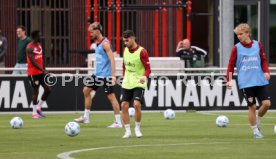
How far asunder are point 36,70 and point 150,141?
8870 mm

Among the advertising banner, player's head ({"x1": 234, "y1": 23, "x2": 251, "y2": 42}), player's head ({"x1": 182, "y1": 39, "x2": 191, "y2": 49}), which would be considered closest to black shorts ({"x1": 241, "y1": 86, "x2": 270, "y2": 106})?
player's head ({"x1": 234, "y1": 23, "x2": 251, "y2": 42})

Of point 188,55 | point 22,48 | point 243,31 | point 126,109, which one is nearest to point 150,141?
point 126,109

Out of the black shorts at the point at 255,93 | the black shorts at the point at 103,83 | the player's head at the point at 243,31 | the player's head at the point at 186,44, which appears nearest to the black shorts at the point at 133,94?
the black shorts at the point at 255,93

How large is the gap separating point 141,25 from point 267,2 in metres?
4.77

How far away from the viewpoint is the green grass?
14.6m

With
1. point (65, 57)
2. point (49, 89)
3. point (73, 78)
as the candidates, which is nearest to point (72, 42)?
point (65, 57)

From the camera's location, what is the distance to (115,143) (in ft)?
54.9

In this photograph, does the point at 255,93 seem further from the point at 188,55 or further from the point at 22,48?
the point at 188,55

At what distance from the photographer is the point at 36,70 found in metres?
25.5

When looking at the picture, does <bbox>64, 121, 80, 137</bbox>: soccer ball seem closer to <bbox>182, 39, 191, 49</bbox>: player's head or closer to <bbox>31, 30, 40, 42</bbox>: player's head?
<bbox>31, 30, 40, 42</bbox>: player's head

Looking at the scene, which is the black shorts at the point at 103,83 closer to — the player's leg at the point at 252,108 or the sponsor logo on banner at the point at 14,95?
the player's leg at the point at 252,108

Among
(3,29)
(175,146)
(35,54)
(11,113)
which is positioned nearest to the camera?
(175,146)

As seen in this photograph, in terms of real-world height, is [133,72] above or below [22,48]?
below

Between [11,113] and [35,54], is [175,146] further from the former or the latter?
[11,113]
